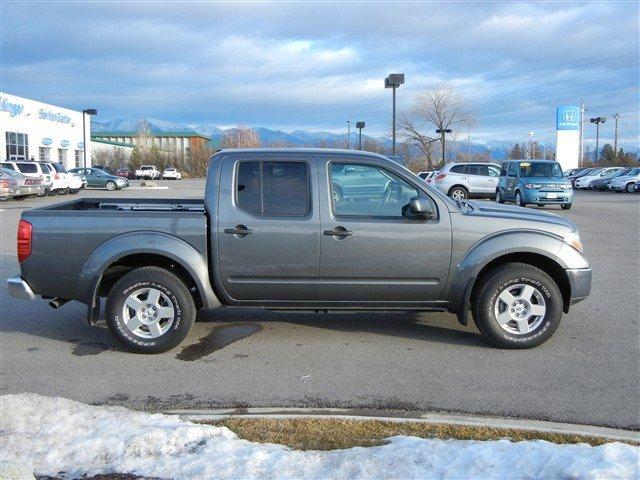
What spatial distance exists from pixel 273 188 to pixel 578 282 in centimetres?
303

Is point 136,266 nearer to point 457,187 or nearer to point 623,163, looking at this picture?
point 457,187

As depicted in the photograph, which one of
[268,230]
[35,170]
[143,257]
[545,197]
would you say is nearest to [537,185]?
[545,197]

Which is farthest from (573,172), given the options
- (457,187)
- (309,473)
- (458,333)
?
(309,473)

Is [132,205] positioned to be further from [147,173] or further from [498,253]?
[147,173]

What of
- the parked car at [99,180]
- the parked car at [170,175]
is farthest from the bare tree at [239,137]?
the parked car at [99,180]

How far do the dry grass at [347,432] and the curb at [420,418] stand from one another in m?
0.08

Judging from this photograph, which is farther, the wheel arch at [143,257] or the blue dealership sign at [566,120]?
the blue dealership sign at [566,120]

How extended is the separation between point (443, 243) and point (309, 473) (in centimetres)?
293

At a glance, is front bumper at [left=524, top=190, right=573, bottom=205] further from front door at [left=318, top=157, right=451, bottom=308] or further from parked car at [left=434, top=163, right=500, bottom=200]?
front door at [left=318, top=157, right=451, bottom=308]

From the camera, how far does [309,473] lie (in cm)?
336

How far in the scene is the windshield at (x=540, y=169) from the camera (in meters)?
A: 22.6

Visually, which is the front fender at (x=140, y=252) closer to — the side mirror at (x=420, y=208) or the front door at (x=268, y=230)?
the front door at (x=268, y=230)

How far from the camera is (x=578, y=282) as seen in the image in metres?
5.84

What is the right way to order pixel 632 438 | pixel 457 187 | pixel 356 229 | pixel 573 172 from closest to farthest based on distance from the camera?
pixel 632 438, pixel 356 229, pixel 457 187, pixel 573 172
